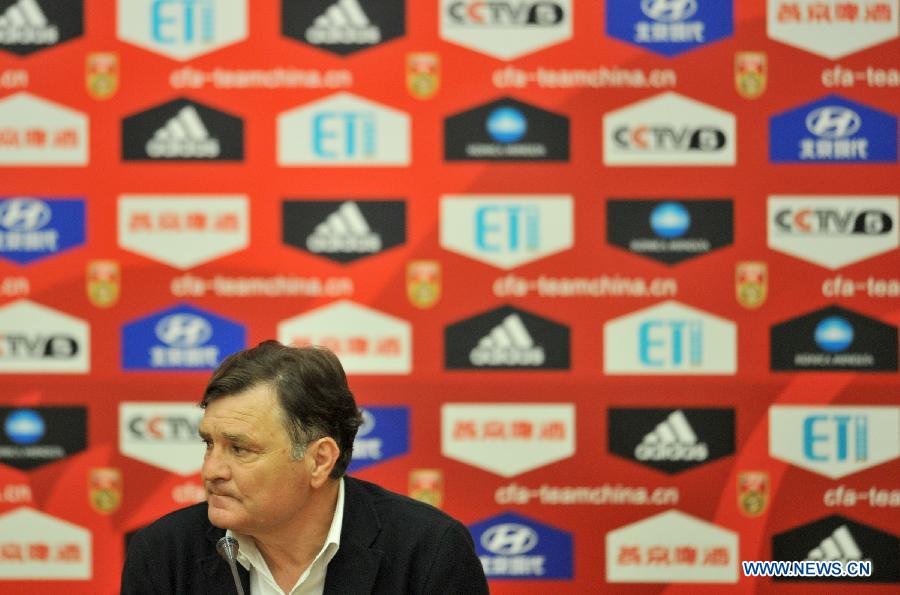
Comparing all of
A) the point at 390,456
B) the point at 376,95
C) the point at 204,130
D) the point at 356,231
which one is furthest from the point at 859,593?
the point at 204,130

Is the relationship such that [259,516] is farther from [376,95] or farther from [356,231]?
[376,95]

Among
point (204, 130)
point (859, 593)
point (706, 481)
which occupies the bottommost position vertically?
point (859, 593)

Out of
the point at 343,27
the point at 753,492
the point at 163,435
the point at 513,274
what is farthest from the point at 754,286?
the point at 163,435

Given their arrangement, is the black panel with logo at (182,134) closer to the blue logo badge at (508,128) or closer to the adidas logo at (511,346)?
the blue logo badge at (508,128)

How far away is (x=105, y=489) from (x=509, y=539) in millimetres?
1218

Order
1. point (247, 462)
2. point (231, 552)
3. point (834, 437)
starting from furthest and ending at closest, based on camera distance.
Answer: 1. point (834, 437)
2. point (247, 462)
3. point (231, 552)

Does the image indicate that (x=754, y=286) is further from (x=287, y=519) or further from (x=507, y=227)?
(x=287, y=519)

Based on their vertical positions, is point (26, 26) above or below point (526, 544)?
above

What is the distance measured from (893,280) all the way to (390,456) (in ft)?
5.14

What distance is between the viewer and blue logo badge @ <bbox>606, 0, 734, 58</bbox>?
110 inches

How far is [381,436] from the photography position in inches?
111

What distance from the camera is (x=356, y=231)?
2809mm

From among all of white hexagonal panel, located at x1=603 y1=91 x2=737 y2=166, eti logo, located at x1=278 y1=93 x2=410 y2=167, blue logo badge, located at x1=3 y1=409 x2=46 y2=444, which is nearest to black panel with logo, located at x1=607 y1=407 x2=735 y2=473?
white hexagonal panel, located at x1=603 y1=91 x2=737 y2=166

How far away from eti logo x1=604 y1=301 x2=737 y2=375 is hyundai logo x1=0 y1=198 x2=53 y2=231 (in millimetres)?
1717
